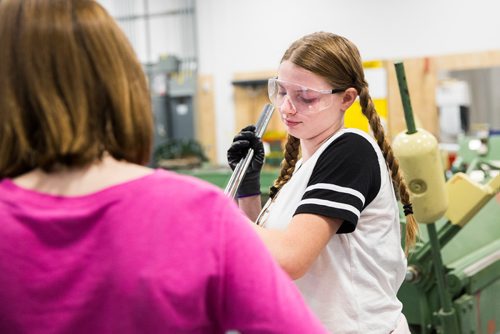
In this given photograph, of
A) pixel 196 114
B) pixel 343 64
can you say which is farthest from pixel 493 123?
pixel 343 64

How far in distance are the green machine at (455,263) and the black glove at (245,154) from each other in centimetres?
50

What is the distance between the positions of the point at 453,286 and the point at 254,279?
1.66 m

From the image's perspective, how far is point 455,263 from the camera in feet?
7.39

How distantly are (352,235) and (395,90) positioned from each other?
4228 millimetres

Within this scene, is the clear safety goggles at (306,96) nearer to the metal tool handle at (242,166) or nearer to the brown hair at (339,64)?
the brown hair at (339,64)

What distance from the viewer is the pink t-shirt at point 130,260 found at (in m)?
0.65

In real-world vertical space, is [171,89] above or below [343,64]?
below

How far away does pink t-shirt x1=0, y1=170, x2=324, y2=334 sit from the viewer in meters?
0.65

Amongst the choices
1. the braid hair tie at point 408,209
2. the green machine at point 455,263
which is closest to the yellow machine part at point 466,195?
the green machine at point 455,263

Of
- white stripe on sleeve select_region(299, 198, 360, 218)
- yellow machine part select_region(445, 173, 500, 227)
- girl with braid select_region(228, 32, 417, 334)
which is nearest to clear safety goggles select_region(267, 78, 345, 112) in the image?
girl with braid select_region(228, 32, 417, 334)

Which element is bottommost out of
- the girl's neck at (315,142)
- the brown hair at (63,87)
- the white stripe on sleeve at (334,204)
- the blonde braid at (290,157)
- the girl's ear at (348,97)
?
the blonde braid at (290,157)

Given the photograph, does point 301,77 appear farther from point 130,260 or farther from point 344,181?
point 130,260

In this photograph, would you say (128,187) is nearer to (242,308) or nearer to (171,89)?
(242,308)

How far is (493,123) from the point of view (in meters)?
5.01
